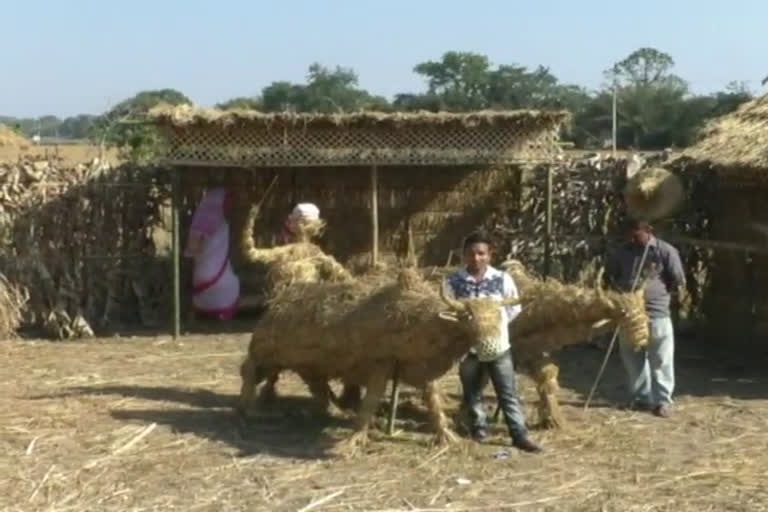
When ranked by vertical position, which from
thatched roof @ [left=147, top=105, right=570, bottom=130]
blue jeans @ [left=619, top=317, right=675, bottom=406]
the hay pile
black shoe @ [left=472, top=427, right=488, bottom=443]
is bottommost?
black shoe @ [left=472, top=427, right=488, bottom=443]

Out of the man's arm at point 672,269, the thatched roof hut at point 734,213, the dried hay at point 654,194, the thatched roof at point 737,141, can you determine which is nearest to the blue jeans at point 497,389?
the man's arm at point 672,269

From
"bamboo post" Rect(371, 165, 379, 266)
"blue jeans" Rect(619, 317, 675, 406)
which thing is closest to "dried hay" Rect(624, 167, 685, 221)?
"bamboo post" Rect(371, 165, 379, 266)

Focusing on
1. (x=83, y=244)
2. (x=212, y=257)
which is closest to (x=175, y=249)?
(x=212, y=257)

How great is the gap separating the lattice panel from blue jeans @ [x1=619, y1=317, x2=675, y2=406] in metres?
4.54

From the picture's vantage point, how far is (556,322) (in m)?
9.18

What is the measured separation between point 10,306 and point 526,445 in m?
7.65

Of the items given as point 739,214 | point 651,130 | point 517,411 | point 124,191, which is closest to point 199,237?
point 124,191

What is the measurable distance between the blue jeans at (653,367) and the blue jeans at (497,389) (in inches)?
66.6

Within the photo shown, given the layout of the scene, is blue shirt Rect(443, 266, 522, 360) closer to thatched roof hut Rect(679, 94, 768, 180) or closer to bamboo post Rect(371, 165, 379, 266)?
thatched roof hut Rect(679, 94, 768, 180)

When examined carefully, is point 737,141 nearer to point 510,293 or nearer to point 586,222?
point 586,222

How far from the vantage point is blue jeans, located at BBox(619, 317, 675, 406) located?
10367 millimetres

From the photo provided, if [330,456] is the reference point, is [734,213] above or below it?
above

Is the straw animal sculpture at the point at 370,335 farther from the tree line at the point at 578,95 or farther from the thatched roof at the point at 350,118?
the tree line at the point at 578,95

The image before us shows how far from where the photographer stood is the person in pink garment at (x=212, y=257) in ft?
49.6
